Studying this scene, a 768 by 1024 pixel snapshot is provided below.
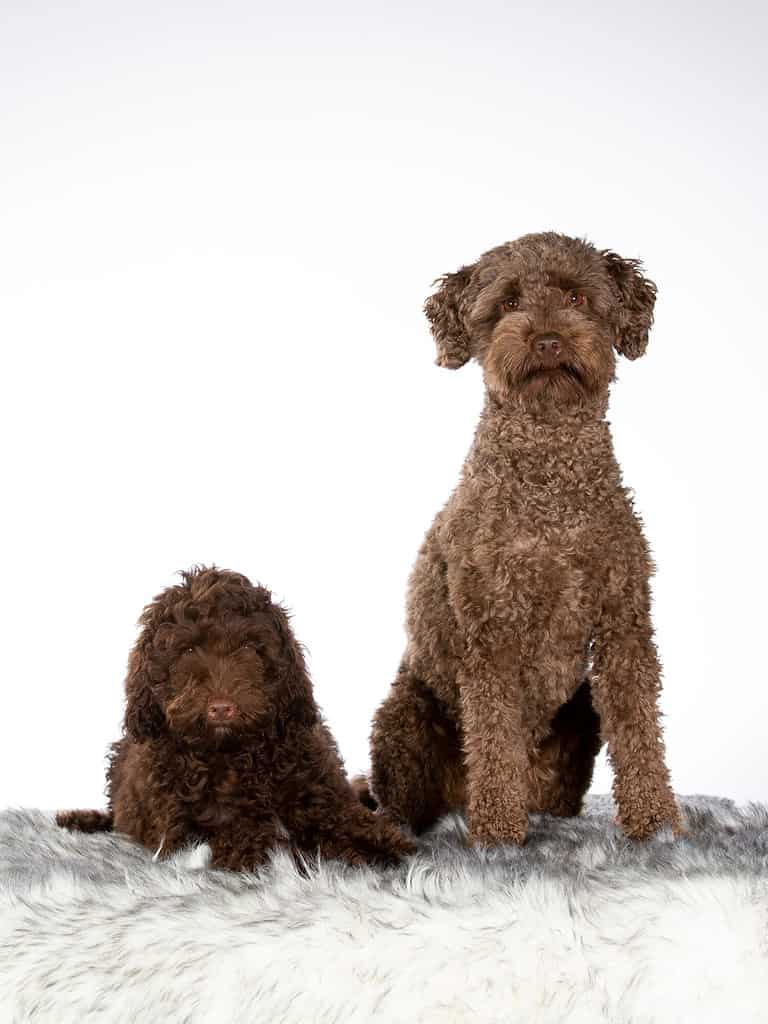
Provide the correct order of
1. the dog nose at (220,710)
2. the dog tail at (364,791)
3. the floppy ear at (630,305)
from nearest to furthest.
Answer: the dog nose at (220,710)
the floppy ear at (630,305)
the dog tail at (364,791)

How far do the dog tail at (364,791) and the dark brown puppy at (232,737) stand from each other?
21.4 inches

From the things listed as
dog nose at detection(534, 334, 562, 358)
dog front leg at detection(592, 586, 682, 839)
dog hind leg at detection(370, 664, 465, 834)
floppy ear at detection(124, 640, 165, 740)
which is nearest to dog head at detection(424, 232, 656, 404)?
dog nose at detection(534, 334, 562, 358)

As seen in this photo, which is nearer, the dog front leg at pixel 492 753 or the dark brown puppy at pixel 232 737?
the dark brown puppy at pixel 232 737

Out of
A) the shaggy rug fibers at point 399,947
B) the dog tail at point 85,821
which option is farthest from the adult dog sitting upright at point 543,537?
the dog tail at point 85,821

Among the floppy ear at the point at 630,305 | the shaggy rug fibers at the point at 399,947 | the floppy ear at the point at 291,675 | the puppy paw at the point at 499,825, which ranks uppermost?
the floppy ear at the point at 630,305

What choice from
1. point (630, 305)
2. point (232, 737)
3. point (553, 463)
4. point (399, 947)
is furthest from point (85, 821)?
point (630, 305)

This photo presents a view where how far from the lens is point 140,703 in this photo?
286cm

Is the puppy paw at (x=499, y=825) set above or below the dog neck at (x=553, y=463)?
below

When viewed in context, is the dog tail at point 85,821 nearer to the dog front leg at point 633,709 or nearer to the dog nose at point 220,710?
the dog nose at point 220,710

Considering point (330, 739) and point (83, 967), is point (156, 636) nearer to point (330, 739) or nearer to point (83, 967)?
point (330, 739)

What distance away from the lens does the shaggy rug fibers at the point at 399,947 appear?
83.3 inches

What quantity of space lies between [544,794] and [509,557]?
86 cm

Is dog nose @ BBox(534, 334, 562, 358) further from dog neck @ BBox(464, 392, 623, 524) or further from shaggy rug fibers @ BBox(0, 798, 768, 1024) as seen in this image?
shaggy rug fibers @ BBox(0, 798, 768, 1024)

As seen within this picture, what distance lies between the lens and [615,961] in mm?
2168
